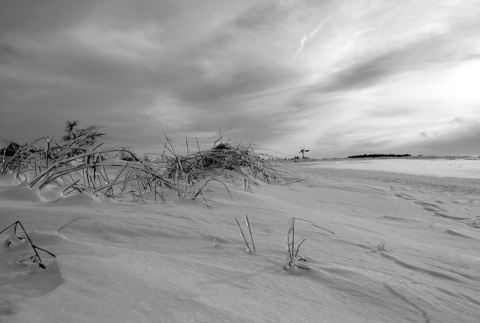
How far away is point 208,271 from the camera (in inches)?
29.2

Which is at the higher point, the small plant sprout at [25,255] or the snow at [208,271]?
the small plant sprout at [25,255]

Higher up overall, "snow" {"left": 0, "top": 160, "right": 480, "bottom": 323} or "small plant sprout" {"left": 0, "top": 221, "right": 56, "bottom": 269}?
"small plant sprout" {"left": 0, "top": 221, "right": 56, "bottom": 269}

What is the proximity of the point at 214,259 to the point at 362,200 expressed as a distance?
2375mm

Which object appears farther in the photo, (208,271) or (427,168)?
(427,168)

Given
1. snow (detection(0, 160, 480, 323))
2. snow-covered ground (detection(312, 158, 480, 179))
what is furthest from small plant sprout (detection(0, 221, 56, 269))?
snow-covered ground (detection(312, 158, 480, 179))

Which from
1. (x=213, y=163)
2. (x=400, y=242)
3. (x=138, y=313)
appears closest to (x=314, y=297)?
(x=138, y=313)

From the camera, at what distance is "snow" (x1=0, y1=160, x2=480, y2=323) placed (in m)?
0.53

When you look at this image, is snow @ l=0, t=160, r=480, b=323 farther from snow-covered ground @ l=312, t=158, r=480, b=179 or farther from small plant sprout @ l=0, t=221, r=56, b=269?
snow-covered ground @ l=312, t=158, r=480, b=179

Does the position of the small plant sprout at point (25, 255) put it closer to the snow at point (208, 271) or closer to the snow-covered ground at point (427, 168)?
the snow at point (208, 271)

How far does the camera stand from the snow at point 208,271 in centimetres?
53

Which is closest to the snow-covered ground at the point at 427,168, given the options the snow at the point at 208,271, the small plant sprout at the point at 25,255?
the snow at the point at 208,271

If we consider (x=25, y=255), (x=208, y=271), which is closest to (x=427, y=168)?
(x=208, y=271)

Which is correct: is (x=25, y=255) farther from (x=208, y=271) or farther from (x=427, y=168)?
(x=427, y=168)

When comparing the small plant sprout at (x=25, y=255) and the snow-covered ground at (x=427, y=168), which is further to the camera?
the snow-covered ground at (x=427, y=168)
